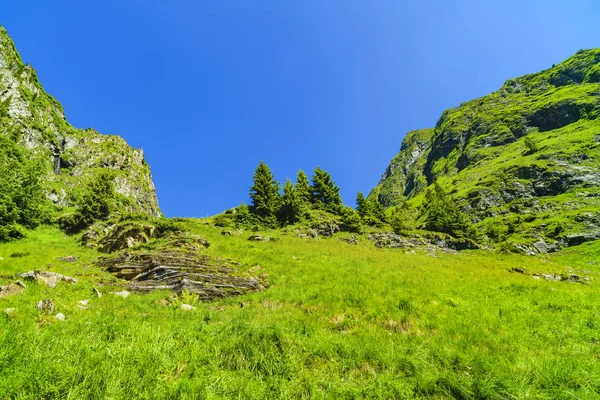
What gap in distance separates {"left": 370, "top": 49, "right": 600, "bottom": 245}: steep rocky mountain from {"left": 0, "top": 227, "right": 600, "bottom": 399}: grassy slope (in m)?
45.6

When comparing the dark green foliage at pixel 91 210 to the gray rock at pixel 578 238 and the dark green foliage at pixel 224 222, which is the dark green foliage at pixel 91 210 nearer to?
the dark green foliage at pixel 224 222

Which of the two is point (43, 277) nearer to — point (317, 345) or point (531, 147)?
point (317, 345)

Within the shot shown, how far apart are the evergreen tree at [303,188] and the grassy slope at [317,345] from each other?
36992 mm

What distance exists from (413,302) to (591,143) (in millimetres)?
118719

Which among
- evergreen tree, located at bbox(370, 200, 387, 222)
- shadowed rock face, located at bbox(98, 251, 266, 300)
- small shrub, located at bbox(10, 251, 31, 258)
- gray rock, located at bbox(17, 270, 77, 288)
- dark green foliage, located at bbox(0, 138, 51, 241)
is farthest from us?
evergreen tree, located at bbox(370, 200, 387, 222)

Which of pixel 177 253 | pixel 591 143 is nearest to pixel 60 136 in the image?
pixel 177 253

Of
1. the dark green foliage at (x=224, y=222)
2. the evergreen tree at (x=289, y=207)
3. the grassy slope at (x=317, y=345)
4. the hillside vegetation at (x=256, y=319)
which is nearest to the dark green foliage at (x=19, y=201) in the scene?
the hillside vegetation at (x=256, y=319)

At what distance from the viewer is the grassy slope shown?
5016mm

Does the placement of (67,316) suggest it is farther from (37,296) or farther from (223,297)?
(223,297)

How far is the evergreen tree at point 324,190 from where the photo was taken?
2046 inches

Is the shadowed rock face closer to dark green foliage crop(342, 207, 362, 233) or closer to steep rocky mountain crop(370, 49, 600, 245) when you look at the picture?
dark green foliage crop(342, 207, 362, 233)

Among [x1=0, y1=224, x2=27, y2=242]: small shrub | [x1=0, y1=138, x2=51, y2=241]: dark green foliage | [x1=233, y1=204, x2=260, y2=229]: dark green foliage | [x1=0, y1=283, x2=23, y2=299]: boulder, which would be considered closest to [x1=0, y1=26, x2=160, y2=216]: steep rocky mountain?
[x1=0, y1=138, x2=51, y2=241]: dark green foliage

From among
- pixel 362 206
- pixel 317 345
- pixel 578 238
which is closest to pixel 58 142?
pixel 362 206

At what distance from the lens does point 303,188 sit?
5125 cm
